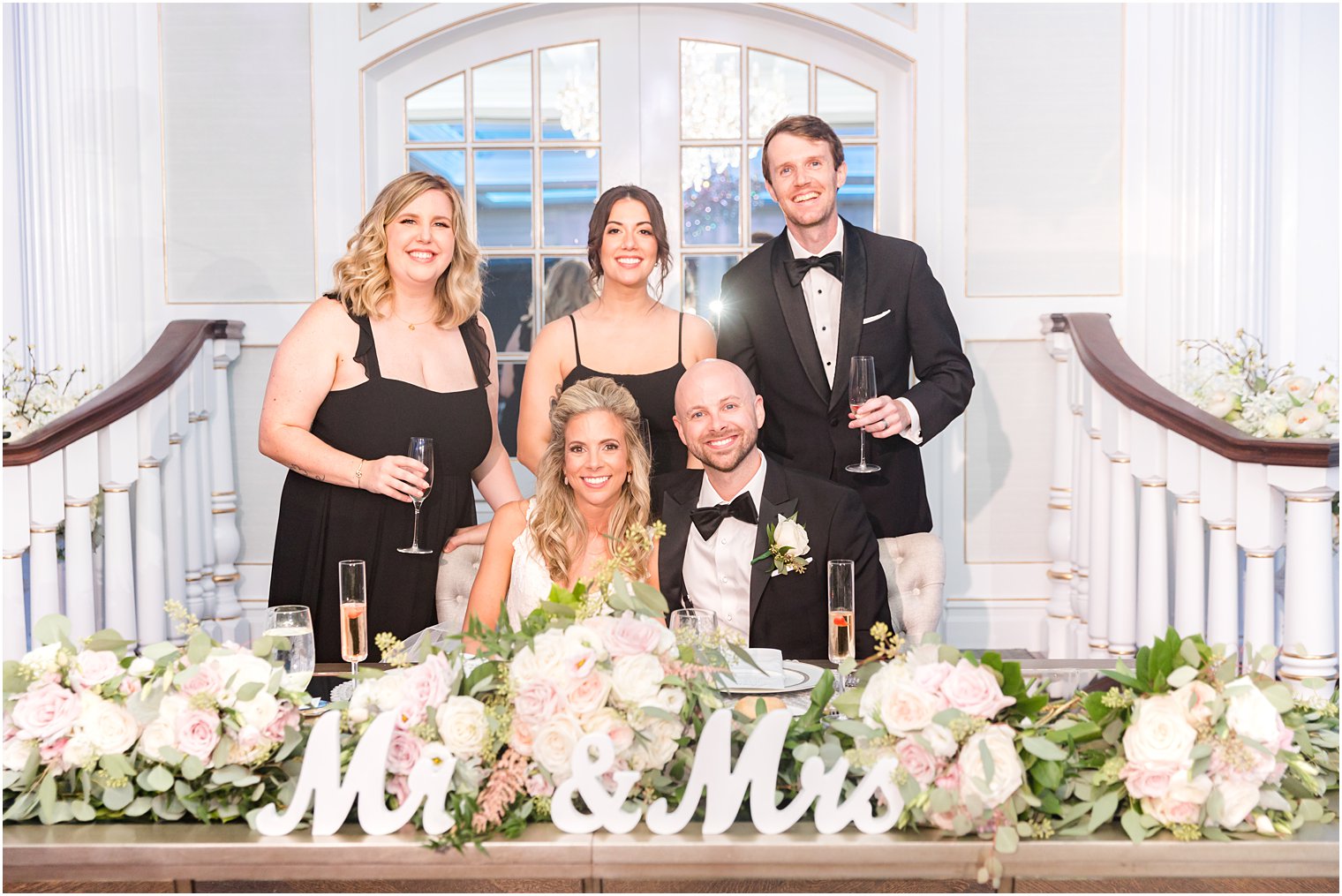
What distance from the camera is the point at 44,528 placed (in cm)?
313

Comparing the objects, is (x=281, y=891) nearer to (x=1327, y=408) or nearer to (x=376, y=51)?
(x=1327, y=408)

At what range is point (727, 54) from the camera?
432 centimetres

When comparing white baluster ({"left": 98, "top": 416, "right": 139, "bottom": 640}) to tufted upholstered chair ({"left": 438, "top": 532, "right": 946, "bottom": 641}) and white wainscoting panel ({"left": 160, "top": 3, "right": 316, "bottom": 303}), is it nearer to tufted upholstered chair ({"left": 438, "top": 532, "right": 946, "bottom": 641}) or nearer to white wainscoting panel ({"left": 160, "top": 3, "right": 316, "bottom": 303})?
white wainscoting panel ({"left": 160, "top": 3, "right": 316, "bottom": 303})

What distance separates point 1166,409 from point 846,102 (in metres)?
1.75

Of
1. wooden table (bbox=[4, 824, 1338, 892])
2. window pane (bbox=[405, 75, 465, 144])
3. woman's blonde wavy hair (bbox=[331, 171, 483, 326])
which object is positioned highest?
window pane (bbox=[405, 75, 465, 144])

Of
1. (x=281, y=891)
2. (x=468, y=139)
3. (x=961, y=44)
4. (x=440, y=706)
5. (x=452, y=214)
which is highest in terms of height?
(x=961, y=44)

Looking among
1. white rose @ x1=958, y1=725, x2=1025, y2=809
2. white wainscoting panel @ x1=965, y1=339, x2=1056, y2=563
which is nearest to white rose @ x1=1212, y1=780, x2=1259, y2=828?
white rose @ x1=958, y1=725, x2=1025, y2=809

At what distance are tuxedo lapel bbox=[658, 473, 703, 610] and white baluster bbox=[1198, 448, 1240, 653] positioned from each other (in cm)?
144

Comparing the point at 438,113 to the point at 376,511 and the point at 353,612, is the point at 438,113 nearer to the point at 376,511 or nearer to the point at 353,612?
the point at 376,511

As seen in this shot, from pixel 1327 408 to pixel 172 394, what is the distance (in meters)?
3.39

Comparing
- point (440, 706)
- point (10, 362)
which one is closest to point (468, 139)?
point (10, 362)

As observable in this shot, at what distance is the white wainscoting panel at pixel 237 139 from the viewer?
4.18 metres

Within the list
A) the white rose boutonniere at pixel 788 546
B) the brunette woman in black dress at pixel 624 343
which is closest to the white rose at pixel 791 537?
the white rose boutonniere at pixel 788 546

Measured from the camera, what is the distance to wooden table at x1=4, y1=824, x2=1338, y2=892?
129cm
